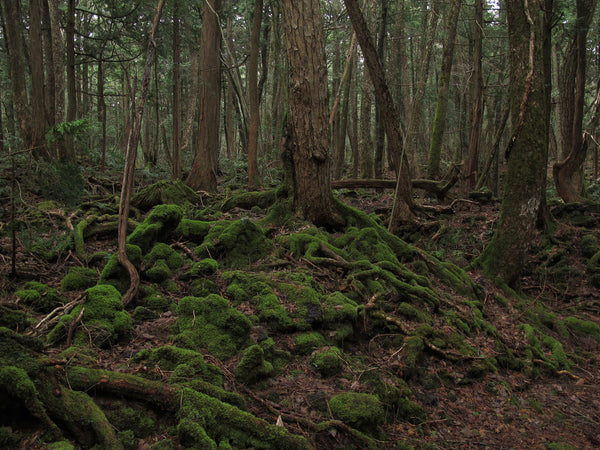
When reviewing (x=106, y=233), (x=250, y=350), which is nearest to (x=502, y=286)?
(x=250, y=350)

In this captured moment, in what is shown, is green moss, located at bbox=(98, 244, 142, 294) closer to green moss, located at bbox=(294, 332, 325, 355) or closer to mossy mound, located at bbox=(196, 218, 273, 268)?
mossy mound, located at bbox=(196, 218, 273, 268)

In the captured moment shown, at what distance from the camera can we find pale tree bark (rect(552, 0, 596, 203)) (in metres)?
10.3

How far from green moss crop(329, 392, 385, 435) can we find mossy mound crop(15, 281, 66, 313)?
10.4 feet

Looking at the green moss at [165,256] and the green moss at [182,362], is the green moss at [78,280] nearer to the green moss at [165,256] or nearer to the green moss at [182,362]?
the green moss at [165,256]

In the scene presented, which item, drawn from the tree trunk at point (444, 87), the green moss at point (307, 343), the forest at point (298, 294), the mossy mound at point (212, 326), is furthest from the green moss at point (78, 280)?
the tree trunk at point (444, 87)

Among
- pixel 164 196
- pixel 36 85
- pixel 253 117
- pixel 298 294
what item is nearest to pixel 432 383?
pixel 298 294

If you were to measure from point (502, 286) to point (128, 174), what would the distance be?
22.7 feet

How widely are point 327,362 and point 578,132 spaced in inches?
405

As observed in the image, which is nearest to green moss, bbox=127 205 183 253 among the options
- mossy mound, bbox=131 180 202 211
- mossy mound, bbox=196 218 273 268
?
mossy mound, bbox=196 218 273 268

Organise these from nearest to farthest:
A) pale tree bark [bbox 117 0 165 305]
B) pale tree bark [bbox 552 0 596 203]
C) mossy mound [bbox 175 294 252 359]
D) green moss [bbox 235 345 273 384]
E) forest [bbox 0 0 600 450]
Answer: forest [bbox 0 0 600 450]
green moss [bbox 235 345 273 384]
mossy mound [bbox 175 294 252 359]
pale tree bark [bbox 117 0 165 305]
pale tree bark [bbox 552 0 596 203]

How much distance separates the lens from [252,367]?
3656mm

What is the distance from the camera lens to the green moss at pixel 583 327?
266 inches

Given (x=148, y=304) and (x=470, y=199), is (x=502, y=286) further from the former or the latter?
(x=148, y=304)

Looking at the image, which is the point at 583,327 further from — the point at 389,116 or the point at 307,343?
the point at 307,343
